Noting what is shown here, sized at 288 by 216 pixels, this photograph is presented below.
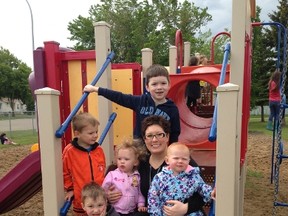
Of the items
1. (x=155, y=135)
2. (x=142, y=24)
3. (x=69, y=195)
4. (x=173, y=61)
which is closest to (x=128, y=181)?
(x=155, y=135)

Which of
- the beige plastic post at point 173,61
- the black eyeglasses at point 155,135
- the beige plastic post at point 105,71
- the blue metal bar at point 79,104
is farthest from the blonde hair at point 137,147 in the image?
the beige plastic post at point 173,61

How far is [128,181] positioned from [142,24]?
75.1 feet

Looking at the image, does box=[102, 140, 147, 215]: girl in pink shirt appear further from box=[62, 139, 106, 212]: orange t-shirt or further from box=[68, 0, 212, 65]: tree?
box=[68, 0, 212, 65]: tree

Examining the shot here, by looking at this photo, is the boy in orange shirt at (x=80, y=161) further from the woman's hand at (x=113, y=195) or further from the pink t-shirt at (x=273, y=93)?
the pink t-shirt at (x=273, y=93)

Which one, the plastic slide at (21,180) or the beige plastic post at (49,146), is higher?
the beige plastic post at (49,146)

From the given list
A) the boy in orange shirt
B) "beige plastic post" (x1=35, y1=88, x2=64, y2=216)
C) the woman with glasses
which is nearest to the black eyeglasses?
the woman with glasses

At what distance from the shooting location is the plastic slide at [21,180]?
359cm

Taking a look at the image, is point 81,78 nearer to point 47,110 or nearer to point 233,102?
point 47,110

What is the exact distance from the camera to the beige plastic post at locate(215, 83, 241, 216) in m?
1.92

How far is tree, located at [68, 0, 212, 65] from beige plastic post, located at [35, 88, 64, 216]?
19.2 meters

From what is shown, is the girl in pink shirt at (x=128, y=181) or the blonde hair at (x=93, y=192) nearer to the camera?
the blonde hair at (x=93, y=192)

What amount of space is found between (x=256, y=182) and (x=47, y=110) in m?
6.06

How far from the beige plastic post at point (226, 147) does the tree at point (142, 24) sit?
19402 mm

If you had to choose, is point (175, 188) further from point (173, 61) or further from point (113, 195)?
point (173, 61)
